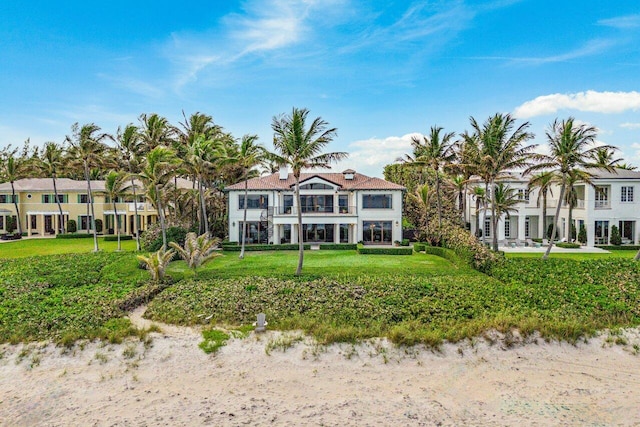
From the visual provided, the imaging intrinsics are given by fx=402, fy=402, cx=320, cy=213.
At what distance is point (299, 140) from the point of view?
18.8 meters

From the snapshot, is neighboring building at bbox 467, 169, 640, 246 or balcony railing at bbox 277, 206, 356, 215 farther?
balcony railing at bbox 277, 206, 356, 215

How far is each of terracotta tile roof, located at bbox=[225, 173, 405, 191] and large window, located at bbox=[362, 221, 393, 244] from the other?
290 cm

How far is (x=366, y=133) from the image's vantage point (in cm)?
3108

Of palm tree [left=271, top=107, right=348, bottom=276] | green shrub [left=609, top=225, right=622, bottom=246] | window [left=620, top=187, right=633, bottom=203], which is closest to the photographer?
palm tree [left=271, top=107, right=348, bottom=276]

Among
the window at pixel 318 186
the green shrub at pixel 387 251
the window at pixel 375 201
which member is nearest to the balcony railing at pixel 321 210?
the window at pixel 375 201

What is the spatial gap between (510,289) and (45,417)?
51.9 ft

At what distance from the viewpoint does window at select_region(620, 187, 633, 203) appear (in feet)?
99.7

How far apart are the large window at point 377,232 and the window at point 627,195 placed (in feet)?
57.5

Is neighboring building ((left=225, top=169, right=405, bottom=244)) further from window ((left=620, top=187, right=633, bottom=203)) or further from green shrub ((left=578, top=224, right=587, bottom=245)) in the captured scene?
window ((left=620, top=187, right=633, bottom=203))

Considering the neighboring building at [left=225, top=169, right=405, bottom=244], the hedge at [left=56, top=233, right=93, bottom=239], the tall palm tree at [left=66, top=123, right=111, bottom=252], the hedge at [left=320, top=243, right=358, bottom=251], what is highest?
the tall palm tree at [left=66, top=123, right=111, bottom=252]

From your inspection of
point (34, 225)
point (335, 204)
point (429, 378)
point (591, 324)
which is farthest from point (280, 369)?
point (34, 225)

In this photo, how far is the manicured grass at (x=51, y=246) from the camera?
2856cm

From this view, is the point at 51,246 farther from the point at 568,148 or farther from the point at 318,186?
the point at 568,148

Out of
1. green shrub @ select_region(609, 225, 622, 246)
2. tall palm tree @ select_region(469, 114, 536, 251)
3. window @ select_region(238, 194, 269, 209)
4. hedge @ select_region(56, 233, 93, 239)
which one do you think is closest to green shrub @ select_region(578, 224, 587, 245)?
green shrub @ select_region(609, 225, 622, 246)
